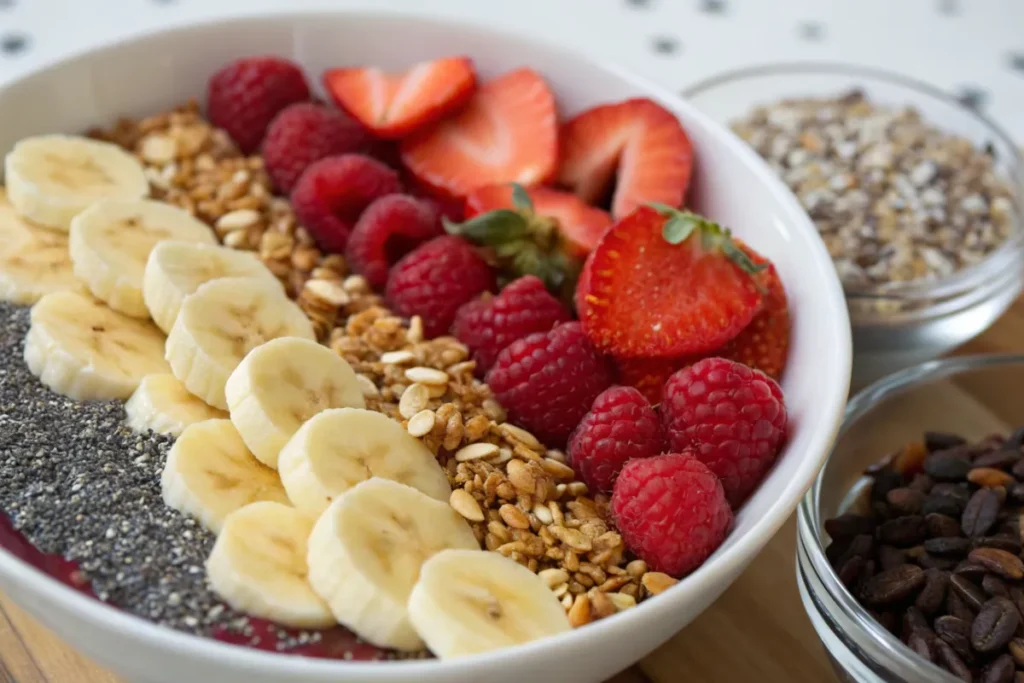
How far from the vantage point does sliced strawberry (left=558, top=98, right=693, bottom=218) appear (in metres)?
1.26

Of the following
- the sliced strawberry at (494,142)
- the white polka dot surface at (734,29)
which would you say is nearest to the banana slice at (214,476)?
the sliced strawberry at (494,142)

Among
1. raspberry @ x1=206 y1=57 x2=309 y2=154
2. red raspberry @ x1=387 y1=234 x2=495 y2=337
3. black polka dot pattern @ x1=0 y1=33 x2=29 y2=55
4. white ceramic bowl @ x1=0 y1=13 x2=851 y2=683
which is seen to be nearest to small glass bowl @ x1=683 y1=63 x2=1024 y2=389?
white ceramic bowl @ x1=0 y1=13 x2=851 y2=683

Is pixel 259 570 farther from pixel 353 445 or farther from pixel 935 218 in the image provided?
pixel 935 218

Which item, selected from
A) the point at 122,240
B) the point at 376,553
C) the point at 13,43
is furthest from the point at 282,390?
the point at 13,43

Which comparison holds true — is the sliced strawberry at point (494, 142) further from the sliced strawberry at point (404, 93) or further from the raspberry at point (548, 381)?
the raspberry at point (548, 381)

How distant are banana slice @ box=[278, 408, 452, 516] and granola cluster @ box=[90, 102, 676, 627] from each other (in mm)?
21

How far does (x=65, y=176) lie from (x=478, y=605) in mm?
739

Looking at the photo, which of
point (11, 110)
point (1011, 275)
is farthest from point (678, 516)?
point (11, 110)

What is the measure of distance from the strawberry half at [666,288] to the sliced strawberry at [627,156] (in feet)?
0.49

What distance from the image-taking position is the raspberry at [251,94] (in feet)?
4.44

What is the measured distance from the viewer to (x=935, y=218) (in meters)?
1.40

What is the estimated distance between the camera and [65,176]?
4.02 ft

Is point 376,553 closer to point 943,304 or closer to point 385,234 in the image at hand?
point 385,234

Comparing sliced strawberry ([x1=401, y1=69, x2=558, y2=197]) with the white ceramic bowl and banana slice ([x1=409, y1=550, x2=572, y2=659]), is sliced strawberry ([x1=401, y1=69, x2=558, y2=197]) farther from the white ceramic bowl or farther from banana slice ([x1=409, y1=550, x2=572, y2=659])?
banana slice ([x1=409, y1=550, x2=572, y2=659])
